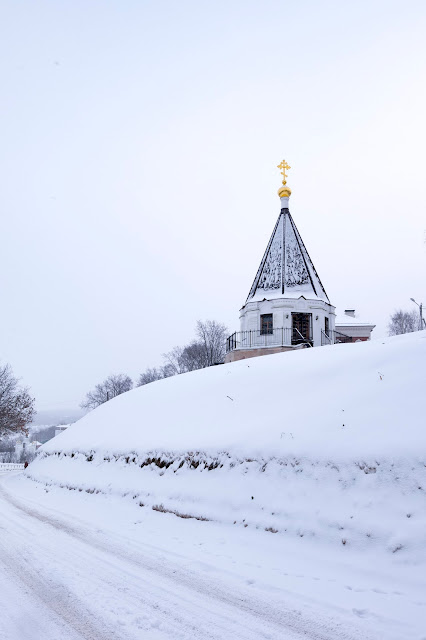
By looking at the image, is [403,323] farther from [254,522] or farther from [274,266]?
[254,522]

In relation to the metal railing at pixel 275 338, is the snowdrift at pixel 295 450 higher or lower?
lower

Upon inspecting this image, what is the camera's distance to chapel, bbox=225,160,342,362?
2691cm

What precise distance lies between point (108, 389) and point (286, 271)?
257 ft

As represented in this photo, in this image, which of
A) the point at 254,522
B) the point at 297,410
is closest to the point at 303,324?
the point at 297,410

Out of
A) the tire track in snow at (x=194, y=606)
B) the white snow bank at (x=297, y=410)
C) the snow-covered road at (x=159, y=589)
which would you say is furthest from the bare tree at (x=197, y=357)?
the tire track in snow at (x=194, y=606)

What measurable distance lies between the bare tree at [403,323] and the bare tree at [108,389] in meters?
56.8

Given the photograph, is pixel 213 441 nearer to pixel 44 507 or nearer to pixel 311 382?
pixel 311 382

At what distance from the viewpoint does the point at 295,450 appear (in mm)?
7812

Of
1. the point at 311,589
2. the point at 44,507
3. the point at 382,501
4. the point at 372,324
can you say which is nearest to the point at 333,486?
the point at 382,501

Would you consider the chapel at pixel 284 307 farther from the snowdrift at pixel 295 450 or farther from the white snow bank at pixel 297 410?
the snowdrift at pixel 295 450

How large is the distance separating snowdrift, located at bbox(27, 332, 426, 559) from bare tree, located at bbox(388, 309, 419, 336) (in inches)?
2707

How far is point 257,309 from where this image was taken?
92.2 feet

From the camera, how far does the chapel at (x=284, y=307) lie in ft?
88.3

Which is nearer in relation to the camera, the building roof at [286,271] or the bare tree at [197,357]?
the building roof at [286,271]
